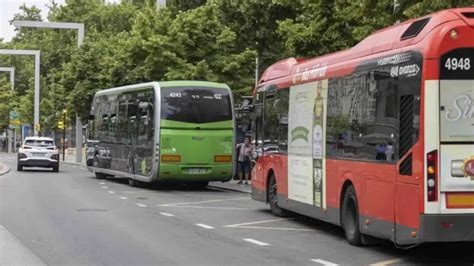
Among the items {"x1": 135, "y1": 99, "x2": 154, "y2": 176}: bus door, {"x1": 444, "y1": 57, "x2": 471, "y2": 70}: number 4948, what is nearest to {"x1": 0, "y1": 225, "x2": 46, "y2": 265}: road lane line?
{"x1": 444, "y1": 57, "x2": 471, "y2": 70}: number 4948

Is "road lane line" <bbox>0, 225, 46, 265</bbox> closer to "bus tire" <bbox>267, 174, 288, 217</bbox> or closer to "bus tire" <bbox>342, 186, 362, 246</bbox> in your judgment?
"bus tire" <bbox>342, 186, 362, 246</bbox>

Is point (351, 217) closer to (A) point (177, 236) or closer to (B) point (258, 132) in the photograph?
(A) point (177, 236)

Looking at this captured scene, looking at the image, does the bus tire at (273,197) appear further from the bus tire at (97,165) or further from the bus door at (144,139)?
the bus tire at (97,165)

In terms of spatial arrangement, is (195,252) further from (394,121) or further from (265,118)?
(265,118)

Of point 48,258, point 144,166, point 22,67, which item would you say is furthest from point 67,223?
point 22,67

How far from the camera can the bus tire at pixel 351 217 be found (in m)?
10.7

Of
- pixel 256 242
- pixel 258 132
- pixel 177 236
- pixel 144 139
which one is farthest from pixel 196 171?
pixel 256 242

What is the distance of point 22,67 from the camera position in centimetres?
8900

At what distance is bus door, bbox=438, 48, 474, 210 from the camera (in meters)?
8.47

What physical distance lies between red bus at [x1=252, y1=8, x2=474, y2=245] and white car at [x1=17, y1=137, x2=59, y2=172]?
22.7 m

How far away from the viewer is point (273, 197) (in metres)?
15.2

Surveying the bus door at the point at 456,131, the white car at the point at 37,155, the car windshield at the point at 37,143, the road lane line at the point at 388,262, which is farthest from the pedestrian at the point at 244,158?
the bus door at the point at 456,131

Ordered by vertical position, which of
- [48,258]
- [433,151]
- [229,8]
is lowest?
[48,258]

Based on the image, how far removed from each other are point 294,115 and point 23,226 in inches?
219
